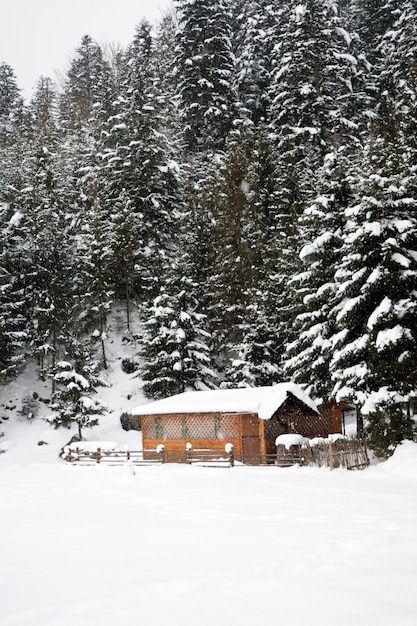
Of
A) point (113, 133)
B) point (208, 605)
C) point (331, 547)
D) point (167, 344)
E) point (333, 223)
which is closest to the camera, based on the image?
point (208, 605)

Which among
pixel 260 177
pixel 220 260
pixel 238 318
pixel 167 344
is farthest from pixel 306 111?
pixel 167 344

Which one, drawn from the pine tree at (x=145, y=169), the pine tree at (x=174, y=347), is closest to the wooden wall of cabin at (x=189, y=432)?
the pine tree at (x=174, y=347)

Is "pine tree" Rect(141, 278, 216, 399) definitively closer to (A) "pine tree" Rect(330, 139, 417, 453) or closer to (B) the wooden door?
(B) the wooden door

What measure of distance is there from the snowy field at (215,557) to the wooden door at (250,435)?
1094 cm

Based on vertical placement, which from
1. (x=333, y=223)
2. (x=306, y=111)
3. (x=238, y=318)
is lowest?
(x=238, y=318)

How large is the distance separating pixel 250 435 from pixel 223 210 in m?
21.3

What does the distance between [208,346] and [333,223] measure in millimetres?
18234

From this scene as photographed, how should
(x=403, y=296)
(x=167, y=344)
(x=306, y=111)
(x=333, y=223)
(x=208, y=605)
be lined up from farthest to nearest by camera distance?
(x=306, y=111)
(x=167, y=344)
(x=333, y=223)
(x=403, y=296)
(x=208, y=605)

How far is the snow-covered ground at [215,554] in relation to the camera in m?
5.70

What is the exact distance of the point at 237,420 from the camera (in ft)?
91.9

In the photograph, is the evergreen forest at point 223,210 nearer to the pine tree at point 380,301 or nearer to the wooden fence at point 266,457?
the pine tree at point 380,301

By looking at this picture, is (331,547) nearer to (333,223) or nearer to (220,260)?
(333,223)

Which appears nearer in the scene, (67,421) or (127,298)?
(67,421)

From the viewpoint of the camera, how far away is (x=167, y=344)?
3853 centimetres
